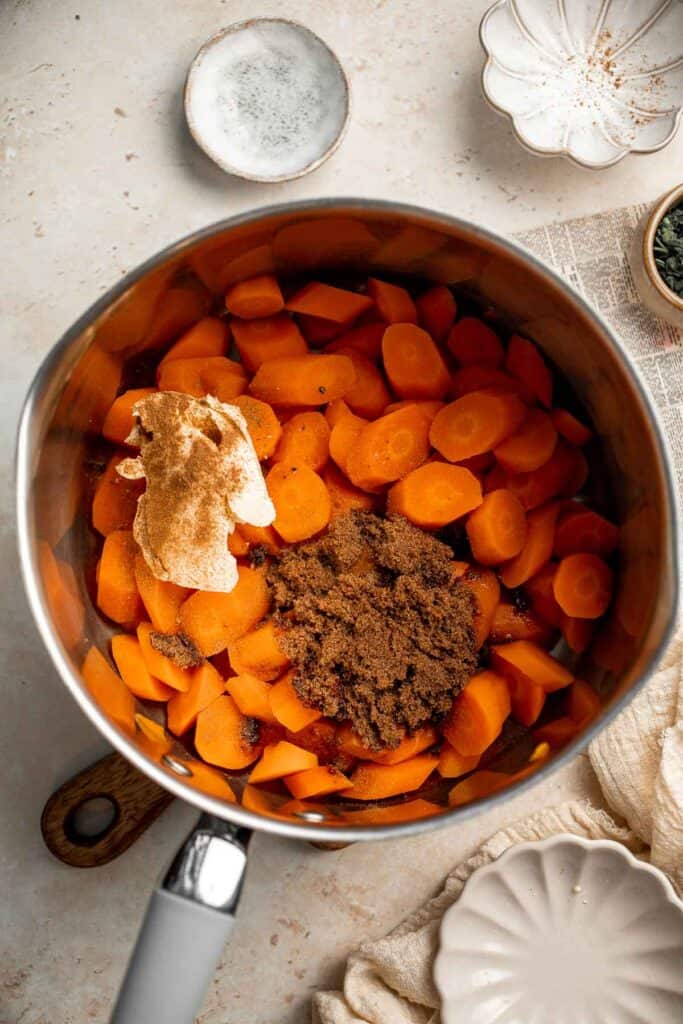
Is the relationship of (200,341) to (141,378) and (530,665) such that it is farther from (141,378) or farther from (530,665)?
(530,665)

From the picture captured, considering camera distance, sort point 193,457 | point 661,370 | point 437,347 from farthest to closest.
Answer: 1. point 661,370
2. point 437,347
3. point 193,457

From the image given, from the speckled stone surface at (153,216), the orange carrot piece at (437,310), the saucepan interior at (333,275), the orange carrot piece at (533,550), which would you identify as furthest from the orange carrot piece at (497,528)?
the speckled stone surface at (153,216)

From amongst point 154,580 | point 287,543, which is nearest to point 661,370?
point 287,543

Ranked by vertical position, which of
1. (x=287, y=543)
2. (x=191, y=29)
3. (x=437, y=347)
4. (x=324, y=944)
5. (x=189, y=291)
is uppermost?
(x=191, y=29)

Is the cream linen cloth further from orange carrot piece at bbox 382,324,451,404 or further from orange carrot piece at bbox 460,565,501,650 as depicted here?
orange carrot piece at bbox 382,324,451,404

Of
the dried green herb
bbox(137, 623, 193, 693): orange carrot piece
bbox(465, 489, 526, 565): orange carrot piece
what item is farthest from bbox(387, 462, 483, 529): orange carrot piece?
the dried green herb

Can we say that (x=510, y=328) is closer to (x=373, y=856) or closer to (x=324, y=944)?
(x=373, y=856)

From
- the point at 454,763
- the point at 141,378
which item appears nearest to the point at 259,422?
the point at 141,378
